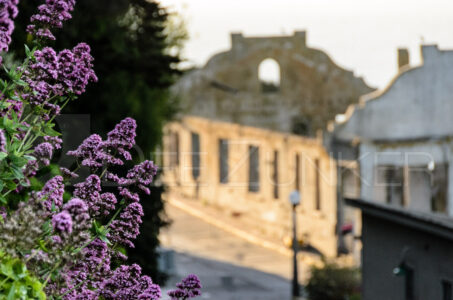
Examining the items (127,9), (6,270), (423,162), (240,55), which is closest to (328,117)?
(240,55)

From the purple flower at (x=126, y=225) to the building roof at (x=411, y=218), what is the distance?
30.8 ft

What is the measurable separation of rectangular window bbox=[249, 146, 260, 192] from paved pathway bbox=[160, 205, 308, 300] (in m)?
2.58

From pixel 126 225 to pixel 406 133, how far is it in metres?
27.9

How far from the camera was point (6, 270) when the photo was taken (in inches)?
213

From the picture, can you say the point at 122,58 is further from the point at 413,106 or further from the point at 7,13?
the point at 413,106

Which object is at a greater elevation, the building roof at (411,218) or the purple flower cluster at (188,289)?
the purple flower cluster at (188,289)

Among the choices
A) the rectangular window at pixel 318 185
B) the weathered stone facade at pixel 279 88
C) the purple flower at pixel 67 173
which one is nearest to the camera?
the purple flower at pixel 67 173

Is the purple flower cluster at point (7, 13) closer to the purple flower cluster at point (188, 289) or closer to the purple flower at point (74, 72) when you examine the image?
the purple flower at point (74, 72)

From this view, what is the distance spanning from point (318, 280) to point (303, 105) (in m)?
23.2

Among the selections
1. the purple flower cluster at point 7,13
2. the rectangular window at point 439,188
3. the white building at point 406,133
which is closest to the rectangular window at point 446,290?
the purple flower cluster at point 7,13

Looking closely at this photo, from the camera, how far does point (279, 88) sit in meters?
52.1

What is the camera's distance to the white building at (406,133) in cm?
3262

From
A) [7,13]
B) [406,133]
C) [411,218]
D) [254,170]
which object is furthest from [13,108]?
[254,170]

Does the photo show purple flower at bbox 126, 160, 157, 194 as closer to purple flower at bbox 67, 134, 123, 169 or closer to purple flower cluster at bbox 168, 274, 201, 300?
purple flower at bbox 67, 134, 123, 169
